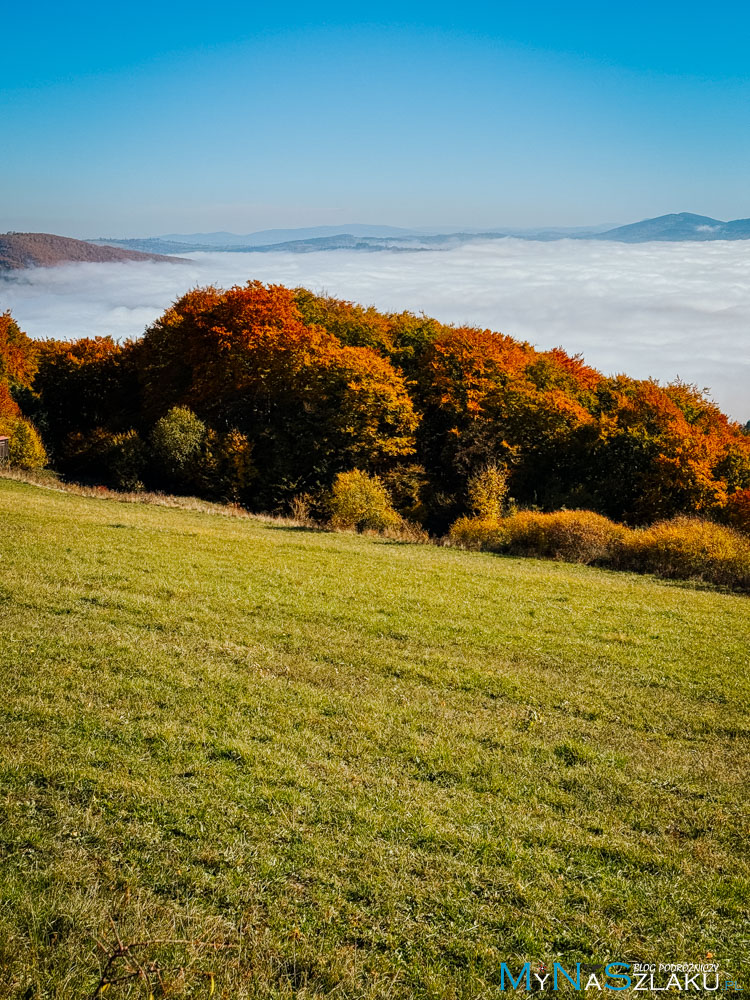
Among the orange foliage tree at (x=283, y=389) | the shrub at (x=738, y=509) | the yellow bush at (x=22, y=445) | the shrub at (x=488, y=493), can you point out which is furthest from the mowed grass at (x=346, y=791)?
the yellow bush at (x=22, y=445)

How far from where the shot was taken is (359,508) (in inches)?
1341

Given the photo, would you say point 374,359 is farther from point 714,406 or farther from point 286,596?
point 286,596

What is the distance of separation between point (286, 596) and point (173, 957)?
35.0 ft

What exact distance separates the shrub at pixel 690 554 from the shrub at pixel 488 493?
10674 mm

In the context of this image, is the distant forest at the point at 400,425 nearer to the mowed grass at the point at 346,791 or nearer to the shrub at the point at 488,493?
the shrub at the point at 488,493

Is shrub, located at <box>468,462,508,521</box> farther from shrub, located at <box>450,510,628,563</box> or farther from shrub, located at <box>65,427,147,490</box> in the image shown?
shrub, located at <box>65,427,147,490</box>

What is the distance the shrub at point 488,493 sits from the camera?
38.0 meters

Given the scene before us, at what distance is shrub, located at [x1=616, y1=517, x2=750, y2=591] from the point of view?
25.2 m

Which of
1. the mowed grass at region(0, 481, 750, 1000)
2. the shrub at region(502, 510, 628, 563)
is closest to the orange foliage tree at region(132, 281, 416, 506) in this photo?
the shrub at region(502, 510, 628, 563)

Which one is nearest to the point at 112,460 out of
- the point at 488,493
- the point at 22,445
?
the point at 22,445

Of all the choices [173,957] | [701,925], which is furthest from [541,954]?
[173,957]

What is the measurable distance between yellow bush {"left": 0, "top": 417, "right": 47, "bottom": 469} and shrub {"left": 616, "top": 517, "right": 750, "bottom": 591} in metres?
41.2

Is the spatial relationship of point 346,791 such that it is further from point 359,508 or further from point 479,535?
point 359,508

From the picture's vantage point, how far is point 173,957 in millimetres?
5254
